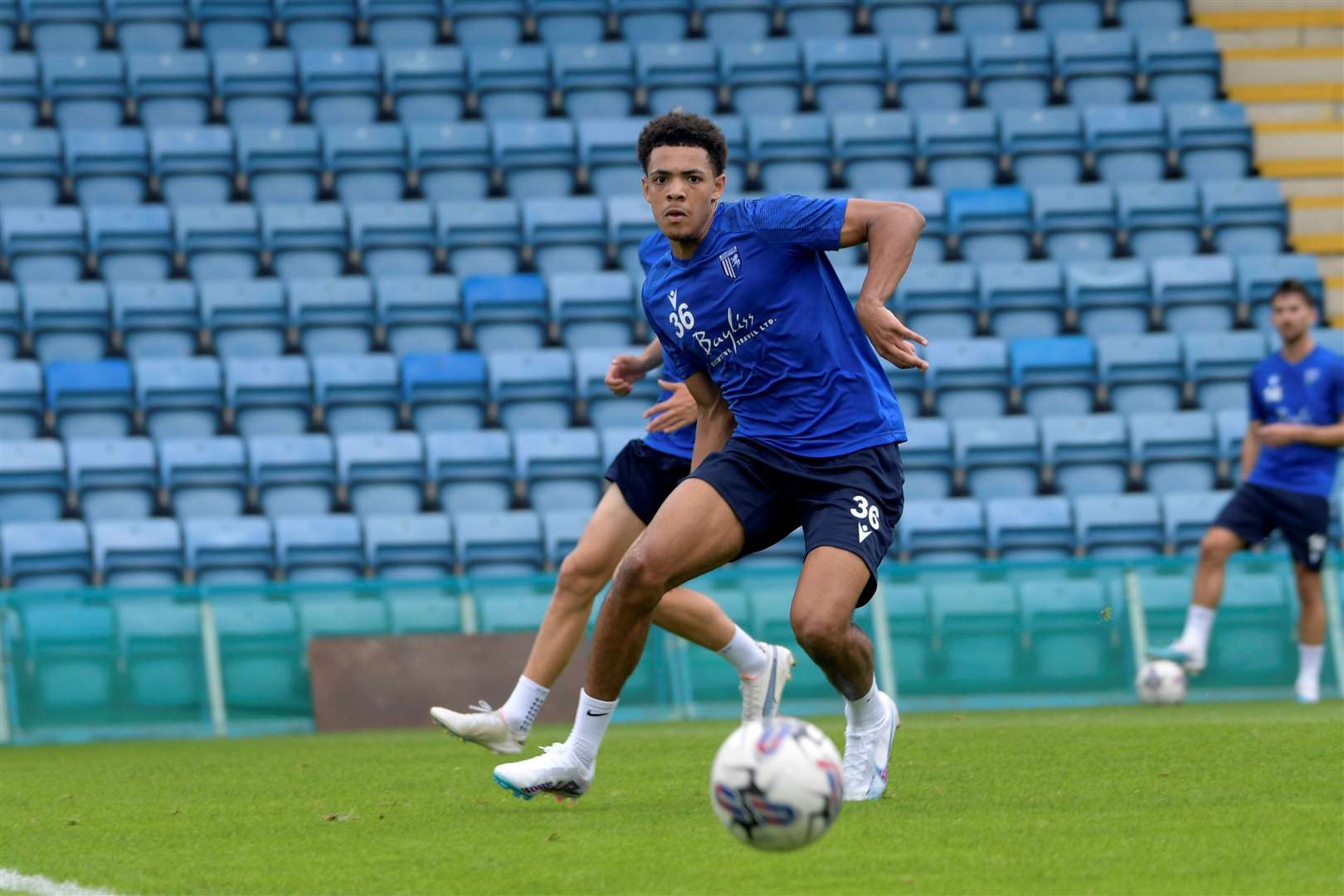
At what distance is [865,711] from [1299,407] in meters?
6.16

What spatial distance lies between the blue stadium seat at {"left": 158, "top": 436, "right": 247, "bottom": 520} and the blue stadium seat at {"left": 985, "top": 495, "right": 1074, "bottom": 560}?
17.7ft

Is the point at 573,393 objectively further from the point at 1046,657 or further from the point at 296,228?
the point at 1046,657

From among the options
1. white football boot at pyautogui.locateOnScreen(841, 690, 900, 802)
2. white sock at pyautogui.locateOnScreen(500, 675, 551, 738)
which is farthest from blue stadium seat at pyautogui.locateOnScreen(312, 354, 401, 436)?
white football boot at pyautogui.locateOnScreen(841, 690, 900, 802)

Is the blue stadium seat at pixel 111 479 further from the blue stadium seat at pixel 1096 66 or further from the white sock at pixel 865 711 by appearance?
the blue stadium seat at pixel 1096 66

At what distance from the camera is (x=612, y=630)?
5.93 meters

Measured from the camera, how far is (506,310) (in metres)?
15.6

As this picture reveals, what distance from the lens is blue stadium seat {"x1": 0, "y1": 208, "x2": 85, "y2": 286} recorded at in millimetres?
15438

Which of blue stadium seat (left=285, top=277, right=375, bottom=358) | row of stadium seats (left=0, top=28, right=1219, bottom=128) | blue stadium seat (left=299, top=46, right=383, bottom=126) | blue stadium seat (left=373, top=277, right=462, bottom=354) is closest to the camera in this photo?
blue stadium seat (left=285, top=277, right=375, bottom=358)

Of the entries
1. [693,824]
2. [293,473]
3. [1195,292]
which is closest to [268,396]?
[293,473]

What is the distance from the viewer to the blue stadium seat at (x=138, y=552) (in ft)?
43.6

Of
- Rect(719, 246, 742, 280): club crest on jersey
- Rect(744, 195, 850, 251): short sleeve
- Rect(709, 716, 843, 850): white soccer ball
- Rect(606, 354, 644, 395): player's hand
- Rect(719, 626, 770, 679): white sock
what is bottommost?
Rect(719, 626, 770, 679): white sock

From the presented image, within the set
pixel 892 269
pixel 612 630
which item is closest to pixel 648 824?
pixel 612 630

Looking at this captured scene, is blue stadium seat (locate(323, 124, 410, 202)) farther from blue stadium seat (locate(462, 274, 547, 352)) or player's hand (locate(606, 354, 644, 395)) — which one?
player's hand (locate(606, 354, 644, 395))

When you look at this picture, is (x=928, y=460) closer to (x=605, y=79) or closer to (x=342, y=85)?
(x=605, y=79)
